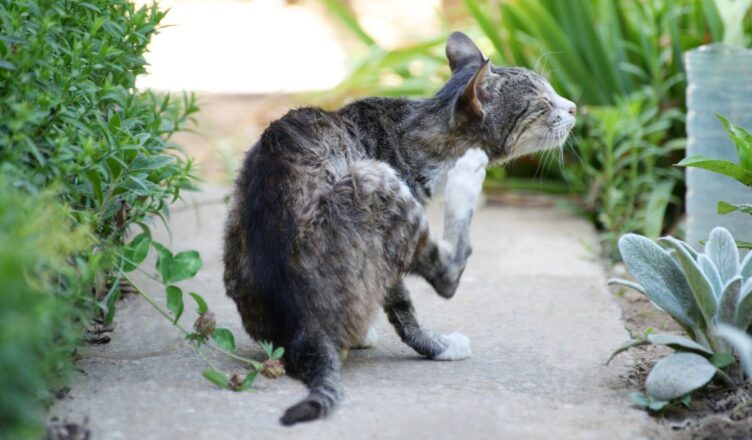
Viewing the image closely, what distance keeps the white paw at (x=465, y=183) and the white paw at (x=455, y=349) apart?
48 centimetres

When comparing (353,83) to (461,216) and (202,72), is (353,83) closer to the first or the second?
(202,72)

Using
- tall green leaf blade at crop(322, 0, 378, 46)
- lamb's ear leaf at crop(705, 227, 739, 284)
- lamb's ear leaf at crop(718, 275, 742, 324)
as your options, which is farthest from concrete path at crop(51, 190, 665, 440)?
tall green leaf blade at crop(322, 0, 378, 46)

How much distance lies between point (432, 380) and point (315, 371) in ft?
1.53

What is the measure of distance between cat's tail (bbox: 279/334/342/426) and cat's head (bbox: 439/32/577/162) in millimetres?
1093

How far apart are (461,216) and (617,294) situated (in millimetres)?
1559

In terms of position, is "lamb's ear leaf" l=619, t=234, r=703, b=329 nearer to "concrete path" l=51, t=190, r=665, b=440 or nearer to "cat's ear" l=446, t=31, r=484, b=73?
"concrete path" l=51, t=190, r=665, b=440

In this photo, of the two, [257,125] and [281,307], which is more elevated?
[281,307]

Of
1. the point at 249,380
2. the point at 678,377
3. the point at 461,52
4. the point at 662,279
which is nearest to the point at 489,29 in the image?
the point at 461,52

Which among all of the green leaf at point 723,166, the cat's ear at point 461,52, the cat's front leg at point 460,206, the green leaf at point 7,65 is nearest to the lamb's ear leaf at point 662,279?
the green leaf at point 723,166

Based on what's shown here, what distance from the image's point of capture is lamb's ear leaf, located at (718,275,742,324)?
3.14 m

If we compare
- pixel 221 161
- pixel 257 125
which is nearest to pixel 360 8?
pixel 257 125

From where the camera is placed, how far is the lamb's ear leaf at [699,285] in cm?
320

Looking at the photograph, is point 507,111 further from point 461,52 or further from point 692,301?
point 692,301

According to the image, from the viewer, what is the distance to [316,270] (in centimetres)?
329
